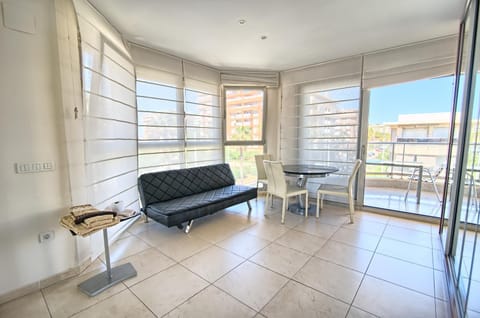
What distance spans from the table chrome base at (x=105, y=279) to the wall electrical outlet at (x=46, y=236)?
1.61 feet

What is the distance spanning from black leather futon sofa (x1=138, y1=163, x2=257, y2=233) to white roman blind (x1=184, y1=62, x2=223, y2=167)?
1.71ft

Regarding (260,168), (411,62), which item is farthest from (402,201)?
(260,168)

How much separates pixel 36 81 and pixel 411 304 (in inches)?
136

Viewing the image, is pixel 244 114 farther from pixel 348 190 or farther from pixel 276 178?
pixel 348 190

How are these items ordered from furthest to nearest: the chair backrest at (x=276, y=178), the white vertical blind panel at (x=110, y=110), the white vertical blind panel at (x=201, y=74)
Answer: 1. the white vertical blind panel at (x=201, y=74)
2. the chair backrest at (x=276, y=178)
3. the white vertical blind panel at (x=110, y=110)

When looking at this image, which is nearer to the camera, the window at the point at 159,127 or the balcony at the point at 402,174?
the window at the point at 159,127

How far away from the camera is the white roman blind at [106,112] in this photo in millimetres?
2211

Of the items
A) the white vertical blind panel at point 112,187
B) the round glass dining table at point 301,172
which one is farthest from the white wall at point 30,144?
the round glass dining table at point 301,172

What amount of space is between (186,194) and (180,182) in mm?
206

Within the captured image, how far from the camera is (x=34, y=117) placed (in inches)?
69.9

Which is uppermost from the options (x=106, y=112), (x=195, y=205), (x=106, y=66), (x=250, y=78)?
(x=250, y=78)

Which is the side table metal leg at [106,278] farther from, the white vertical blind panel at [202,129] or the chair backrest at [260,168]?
Answer: the chair backrest at [260,168]

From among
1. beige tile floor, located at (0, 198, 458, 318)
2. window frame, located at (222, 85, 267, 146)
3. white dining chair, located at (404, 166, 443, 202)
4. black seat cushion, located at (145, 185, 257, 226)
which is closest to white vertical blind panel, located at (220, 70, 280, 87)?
window frame, located at (222, 85, 267, 146)

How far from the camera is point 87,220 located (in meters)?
1.73
